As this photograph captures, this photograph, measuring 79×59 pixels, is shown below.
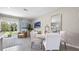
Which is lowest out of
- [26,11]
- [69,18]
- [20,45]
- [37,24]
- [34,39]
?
[20,45]

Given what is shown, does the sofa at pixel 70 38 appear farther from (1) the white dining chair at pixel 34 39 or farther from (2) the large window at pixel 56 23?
(1) the white dining chair at pixel 34 39

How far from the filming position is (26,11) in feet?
6.45

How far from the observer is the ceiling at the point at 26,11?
1899 mm

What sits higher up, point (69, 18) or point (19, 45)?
point (69, 18)

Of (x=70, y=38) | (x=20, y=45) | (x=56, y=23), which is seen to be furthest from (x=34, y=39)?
(x=70, y=38)

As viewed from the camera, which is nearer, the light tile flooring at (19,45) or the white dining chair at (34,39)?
the light tile flooring at (19,45)

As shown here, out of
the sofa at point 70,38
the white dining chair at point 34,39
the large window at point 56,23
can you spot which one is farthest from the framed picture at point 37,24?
the sofa at point 70,38

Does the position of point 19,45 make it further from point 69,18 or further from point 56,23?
point 69,18

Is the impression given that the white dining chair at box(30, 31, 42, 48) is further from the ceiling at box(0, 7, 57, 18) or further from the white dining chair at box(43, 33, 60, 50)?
the ceiling at box(0, 7, 57, 18)

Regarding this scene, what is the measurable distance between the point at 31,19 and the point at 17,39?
487 mm

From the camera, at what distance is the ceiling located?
6.23 ft

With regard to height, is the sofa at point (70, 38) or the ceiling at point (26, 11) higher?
the ceiling at point (26, 11)

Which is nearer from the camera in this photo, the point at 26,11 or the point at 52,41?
the point at 26,11
